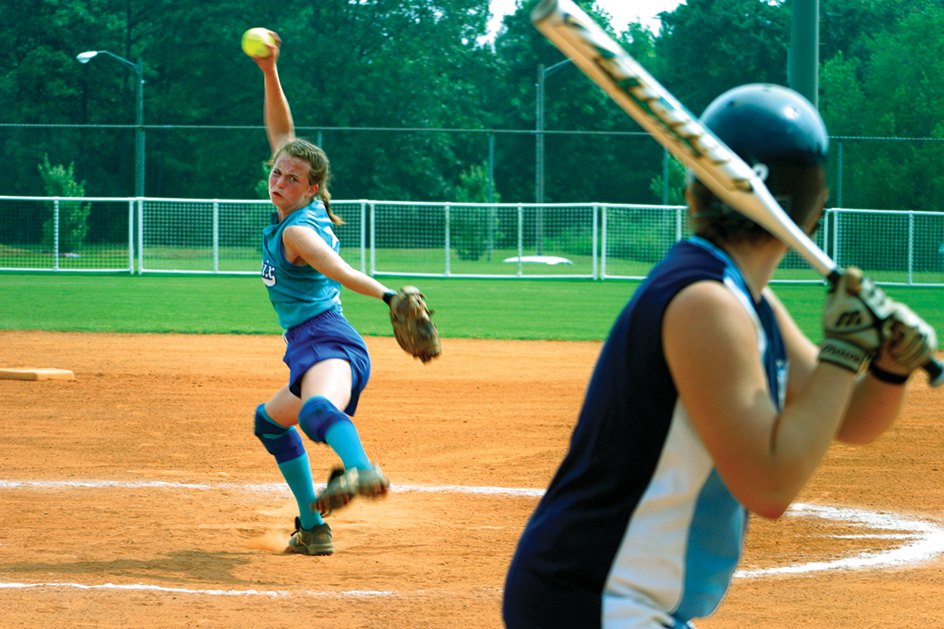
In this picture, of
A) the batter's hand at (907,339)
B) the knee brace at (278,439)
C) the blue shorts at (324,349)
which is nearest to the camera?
the batter's hand at (907,339)

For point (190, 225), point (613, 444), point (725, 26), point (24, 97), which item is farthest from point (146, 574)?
point (725, 26)

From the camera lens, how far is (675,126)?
1757 mm

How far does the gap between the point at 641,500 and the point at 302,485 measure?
3310 millimetres

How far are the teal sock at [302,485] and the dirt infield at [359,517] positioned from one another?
0.64 ft

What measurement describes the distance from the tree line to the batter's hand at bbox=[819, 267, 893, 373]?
32086 millimetres

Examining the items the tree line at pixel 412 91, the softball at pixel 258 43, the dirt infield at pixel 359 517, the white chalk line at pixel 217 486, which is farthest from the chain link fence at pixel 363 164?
the softball at pixel 258 43

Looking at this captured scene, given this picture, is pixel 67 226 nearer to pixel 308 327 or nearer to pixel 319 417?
pixel 308 327

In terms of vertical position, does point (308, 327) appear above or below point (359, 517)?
above

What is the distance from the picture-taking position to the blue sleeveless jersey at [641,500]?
5.42 feet

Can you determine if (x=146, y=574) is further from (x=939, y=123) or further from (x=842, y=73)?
(x=842, y=73)

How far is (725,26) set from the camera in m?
55.6

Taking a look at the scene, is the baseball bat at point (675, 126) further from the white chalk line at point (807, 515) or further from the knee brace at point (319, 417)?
the white chalk line at point (807, 515)

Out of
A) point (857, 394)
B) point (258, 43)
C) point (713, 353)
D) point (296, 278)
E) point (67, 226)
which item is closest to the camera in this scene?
point (713, 353)

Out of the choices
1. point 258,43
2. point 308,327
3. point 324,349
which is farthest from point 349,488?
point 258,43
